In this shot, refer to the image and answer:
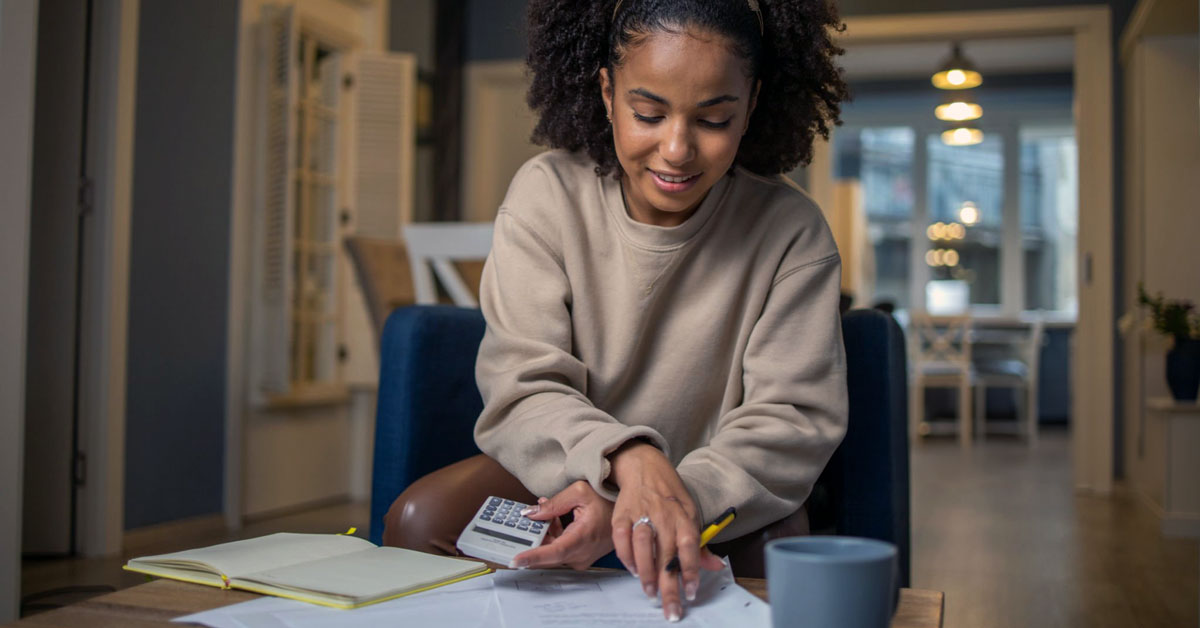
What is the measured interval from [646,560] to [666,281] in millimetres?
511

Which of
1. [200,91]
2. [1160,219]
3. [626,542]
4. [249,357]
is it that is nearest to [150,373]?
[249,357]

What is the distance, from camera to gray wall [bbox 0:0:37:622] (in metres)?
1.92

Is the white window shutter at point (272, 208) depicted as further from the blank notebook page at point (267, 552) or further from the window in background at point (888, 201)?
the window in background at point (888, 201)

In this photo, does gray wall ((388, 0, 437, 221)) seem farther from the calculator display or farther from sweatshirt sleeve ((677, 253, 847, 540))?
the calculator display

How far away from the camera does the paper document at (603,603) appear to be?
73cm

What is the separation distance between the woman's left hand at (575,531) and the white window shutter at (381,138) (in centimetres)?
358

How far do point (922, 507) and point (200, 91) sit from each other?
308 centimetres

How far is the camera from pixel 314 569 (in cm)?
85

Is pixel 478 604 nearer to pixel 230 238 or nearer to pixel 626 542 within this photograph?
pixel 626 542

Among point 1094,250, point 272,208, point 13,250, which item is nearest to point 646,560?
point 13,250

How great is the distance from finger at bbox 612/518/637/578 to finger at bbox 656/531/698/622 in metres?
0.03

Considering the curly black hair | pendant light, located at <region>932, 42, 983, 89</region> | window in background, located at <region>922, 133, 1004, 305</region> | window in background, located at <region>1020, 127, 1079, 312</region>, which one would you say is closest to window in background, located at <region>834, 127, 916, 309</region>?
window in background, located at <region>922, 133, 1004, 305</region>

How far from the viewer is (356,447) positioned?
4.38 metres

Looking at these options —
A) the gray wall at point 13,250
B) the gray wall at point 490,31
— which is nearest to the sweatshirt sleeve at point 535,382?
the gray wall at point 13,250
